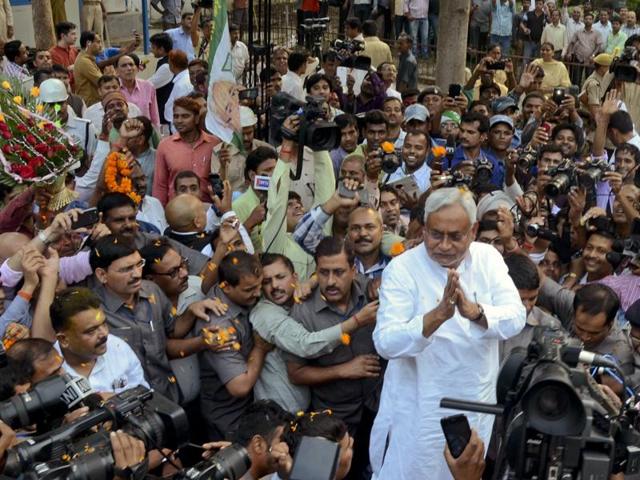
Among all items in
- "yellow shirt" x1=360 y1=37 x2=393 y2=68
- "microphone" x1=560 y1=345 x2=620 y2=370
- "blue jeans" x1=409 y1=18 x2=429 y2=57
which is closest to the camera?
"microphone" x1=560 y1=345 x2=620 y2=370

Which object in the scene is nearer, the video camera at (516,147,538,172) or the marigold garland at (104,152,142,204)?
the marigold garland at (104,152,142,204)

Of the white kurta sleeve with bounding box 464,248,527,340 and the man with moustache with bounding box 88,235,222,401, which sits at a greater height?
the white kurta sleeve with bounding box 464,248,527,340

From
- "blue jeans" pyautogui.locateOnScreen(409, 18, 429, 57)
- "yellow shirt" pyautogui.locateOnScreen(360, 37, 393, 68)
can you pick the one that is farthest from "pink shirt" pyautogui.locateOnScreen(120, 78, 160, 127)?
"blue jeans" pyautogui.locateOnScreen(409, 18, 429, 57)

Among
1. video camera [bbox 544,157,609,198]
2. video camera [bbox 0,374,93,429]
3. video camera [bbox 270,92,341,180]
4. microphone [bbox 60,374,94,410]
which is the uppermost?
video camera [bbox 270,92,341,180]

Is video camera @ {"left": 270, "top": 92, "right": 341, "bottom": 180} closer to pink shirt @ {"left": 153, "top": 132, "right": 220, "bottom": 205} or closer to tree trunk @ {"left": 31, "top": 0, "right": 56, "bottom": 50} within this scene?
pink shirt @ {"left": 153, "top": 132, "right": 220, "bottom": 205}

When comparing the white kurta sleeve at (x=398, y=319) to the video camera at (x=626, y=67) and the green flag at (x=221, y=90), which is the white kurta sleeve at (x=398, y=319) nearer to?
the green flag at (x=221, y=90)

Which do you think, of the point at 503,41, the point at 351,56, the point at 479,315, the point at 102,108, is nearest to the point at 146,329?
the point at 479,315

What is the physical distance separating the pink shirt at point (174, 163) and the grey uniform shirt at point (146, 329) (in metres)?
2.30

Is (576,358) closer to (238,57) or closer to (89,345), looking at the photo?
(89,345)

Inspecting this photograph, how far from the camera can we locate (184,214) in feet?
19.0

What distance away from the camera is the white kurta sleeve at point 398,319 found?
11.6 feet

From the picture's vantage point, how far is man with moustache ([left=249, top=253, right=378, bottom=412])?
4492mm

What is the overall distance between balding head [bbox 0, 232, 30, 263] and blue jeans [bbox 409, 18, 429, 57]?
10608 millimetres

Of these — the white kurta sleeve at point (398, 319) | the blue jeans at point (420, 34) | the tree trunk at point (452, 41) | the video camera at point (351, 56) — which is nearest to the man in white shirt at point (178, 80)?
the video camera at point (351, 56)
